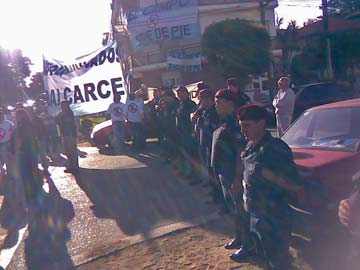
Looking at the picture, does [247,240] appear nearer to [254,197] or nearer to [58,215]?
[254,197]

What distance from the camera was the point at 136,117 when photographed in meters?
14.4

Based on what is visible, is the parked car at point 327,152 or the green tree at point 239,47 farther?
the green tree at point 239,47

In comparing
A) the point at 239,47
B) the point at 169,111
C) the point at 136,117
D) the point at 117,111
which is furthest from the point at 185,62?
the point at 169,111

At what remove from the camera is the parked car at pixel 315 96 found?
15909mm

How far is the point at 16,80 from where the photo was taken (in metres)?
51.4

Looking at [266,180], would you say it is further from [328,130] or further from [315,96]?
[315,96]

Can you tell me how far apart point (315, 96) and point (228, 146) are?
36.7 ft

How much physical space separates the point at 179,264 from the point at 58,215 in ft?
11.0

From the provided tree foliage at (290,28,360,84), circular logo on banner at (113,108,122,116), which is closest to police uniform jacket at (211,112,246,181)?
circular logo on banner at (113,108,122,116)

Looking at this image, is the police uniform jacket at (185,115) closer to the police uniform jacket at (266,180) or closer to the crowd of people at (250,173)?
the crowd of people at (250,173)

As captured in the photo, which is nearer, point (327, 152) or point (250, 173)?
point (250, 173)

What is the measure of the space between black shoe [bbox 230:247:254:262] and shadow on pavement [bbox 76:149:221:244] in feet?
4.96

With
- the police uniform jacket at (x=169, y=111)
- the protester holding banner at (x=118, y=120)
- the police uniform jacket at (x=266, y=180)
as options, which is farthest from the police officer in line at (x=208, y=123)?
the protester holding banner at (x=118, y=120)

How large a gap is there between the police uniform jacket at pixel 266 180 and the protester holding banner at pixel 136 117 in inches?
397
